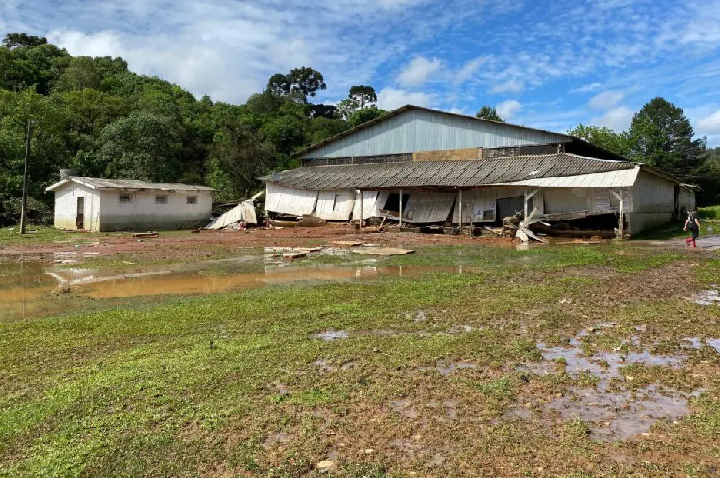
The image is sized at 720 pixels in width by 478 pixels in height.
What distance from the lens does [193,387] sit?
497 cm

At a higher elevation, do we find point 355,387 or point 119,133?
point 119,133

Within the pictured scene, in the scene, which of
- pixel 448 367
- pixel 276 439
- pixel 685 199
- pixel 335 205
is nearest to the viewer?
pixel 276 439

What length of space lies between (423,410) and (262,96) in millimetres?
78179

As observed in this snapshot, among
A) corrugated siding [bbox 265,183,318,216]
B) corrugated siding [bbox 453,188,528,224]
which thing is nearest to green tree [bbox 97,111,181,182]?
corrugated siding [bbox 265,183,318,216]

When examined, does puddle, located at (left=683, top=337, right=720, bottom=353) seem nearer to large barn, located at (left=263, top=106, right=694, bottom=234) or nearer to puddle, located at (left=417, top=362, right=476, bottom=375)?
puddle, located at (left=417, top=362, right=476, bottom=375)

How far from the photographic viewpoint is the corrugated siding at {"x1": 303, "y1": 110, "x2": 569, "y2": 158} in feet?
94.1

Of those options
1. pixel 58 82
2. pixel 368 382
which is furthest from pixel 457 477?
pixel 58 82

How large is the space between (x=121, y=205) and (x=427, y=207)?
18469mm

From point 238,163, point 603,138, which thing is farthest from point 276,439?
point 603,138

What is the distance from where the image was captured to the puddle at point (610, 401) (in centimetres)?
411

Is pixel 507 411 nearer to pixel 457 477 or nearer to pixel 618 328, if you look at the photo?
pixel 457 477

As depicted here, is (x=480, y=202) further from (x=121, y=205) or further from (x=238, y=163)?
(x=238, y=163)

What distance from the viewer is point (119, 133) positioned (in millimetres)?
37969

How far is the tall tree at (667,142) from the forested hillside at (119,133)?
111 ft
